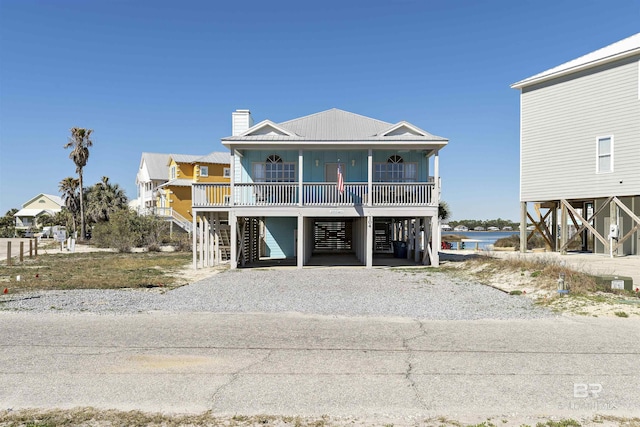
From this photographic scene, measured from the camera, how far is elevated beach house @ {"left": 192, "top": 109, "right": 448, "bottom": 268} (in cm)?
1972

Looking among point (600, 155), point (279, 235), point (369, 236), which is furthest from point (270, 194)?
point (600, 155)

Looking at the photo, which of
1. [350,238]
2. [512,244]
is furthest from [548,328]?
[512,244]

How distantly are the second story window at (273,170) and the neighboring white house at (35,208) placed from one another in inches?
2645

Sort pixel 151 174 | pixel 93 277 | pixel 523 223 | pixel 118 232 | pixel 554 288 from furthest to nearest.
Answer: pixel 151 174, pixel 118 232, pixel 523 223, pixel 93 277, pixel 554 288

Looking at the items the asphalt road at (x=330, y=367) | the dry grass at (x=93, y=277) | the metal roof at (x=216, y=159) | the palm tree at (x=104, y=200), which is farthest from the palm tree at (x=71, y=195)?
the asphalt road at (x=330, y=367)

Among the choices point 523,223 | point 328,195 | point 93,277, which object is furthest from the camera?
point 523,223

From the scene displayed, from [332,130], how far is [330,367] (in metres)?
17.7

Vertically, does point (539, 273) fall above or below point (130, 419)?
above

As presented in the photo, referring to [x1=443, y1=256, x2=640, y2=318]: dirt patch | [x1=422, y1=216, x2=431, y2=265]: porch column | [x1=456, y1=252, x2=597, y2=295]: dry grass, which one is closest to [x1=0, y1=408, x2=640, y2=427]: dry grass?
[x1=443, y1=256, x2=640, y2=318]: dirt patch

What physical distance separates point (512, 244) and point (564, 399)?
3492 cm

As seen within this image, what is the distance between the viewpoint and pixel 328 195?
20.3 metres

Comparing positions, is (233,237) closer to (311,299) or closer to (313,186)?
(313,186)

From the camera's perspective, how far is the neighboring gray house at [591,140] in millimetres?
21719

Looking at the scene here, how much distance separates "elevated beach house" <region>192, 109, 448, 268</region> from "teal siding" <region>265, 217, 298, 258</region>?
5cm
